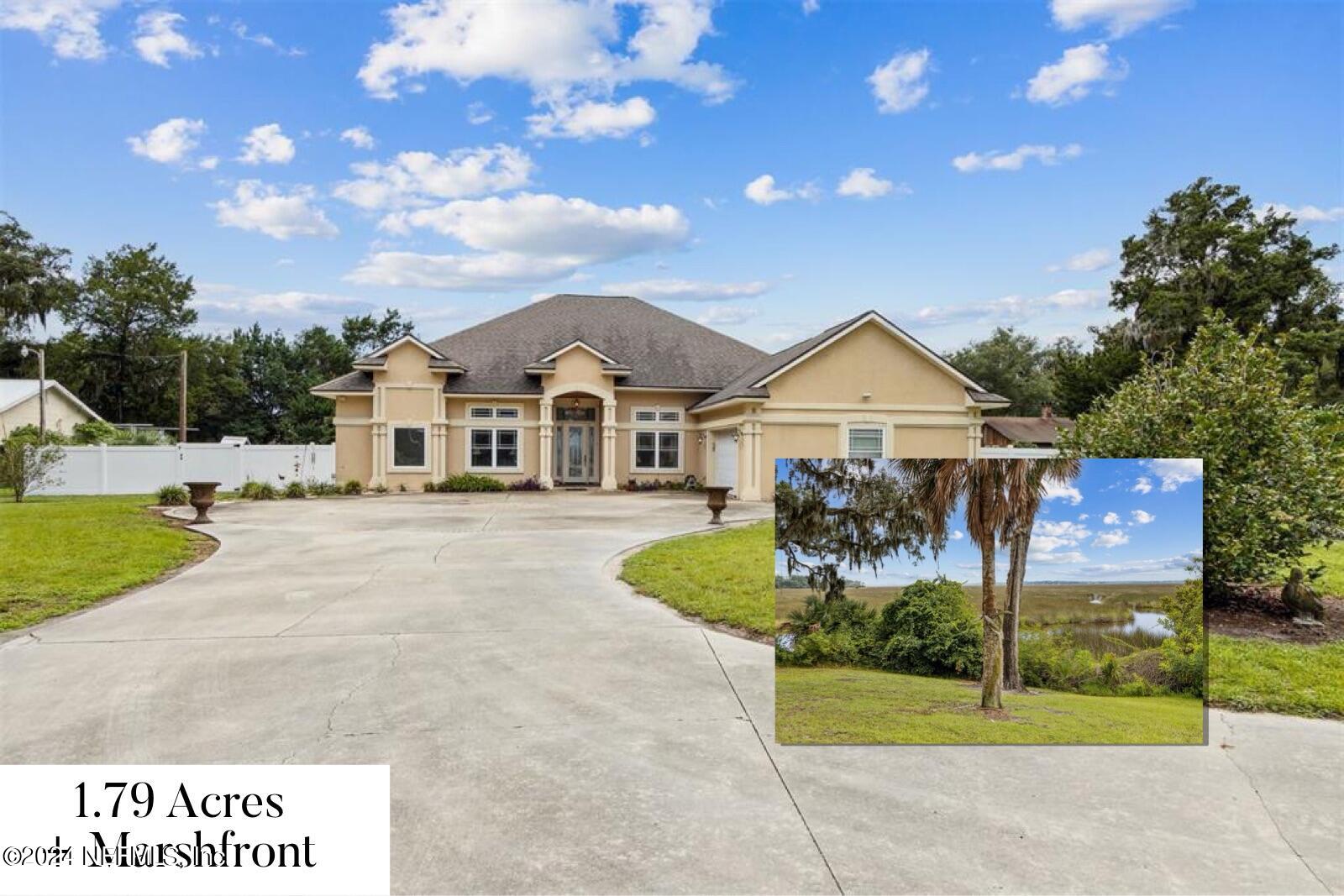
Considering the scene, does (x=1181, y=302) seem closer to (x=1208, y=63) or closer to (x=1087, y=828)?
(x=1208, y=63)

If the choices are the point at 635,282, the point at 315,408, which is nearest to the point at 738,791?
the point at 635,282

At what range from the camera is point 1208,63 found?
523 inches

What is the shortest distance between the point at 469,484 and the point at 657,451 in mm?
6561

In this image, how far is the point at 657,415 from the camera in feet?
88.5

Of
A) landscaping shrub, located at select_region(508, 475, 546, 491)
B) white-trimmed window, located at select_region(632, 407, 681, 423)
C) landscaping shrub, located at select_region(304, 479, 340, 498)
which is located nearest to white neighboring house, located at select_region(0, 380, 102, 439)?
landscaping shrub, located at select_region(304, 479, 340, 498)

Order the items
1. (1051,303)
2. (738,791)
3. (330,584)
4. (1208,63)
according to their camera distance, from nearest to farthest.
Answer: (738,791)
(330,584)
(1208,63)
(1051,303)

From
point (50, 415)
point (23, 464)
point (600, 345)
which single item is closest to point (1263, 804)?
point (23, 464)

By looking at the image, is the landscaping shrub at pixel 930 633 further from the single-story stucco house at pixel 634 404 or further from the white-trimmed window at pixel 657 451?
the white-trimmed window at pixel 657 451

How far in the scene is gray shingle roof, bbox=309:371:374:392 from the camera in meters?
25.5

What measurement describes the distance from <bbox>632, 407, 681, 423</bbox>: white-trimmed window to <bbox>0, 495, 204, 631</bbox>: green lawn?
14626 millimetres

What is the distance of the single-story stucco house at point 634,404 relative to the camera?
75.0ft

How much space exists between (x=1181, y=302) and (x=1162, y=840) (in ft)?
129

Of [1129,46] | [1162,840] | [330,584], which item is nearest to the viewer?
[1162,840]

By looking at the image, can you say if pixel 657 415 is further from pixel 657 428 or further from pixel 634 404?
pixel 634 404
